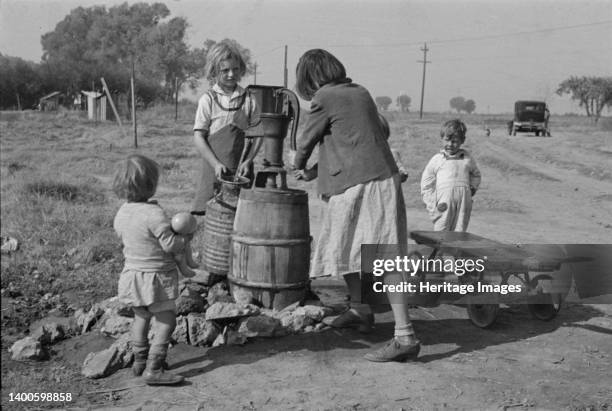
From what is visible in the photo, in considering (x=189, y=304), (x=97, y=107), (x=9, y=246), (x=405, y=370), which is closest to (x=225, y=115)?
(x=189, y=304)

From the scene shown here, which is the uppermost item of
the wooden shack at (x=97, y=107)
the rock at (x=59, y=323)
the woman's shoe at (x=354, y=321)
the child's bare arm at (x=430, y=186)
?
the wooden shack at (x=97, y=107)

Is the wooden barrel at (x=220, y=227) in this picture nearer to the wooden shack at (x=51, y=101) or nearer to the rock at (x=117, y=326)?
the rock at (x=117, y=326)

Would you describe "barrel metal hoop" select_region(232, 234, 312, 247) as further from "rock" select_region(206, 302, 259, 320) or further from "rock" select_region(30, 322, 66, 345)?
"rock" select_region(30, 322, 66, 345)

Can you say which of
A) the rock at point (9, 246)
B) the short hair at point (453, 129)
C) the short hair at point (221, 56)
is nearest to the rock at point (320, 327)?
the short hair at point (221, 56)

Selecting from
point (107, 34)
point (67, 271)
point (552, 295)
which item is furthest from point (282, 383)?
point (107, 34)

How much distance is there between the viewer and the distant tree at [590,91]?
62.3m

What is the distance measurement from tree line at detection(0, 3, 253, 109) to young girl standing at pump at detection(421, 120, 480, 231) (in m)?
45.1

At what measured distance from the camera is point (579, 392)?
3.61 metres

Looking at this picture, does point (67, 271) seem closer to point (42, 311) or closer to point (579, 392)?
point (42, 311)

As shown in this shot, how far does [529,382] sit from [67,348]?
294 centimetres

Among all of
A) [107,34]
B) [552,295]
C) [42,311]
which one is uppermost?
[107,34]

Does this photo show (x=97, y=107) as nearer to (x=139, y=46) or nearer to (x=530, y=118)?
(x=139, y=46)

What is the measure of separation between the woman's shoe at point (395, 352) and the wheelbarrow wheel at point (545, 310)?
147 centimetres

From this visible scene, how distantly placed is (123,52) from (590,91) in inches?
1754
